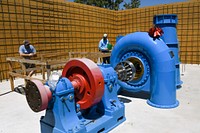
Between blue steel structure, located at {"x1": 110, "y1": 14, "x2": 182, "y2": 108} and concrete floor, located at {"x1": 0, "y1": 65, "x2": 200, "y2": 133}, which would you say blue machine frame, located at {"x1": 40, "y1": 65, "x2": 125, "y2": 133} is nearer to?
concrete floor, located at {"x1": 0, "y1": 65, "x2": 200, "y2": 133}

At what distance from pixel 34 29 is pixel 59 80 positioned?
477cm

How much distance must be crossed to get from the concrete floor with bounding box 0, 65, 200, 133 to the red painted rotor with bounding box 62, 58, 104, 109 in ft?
1.94

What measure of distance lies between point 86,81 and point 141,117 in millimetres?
1134

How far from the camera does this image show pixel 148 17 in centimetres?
834

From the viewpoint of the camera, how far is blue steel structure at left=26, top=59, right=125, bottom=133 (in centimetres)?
199

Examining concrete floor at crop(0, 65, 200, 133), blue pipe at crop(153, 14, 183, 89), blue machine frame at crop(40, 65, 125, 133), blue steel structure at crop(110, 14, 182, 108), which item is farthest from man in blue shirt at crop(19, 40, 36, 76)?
blue pipe at crop(153, 14, 183, 89)

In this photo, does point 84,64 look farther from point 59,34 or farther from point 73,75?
point 59,34

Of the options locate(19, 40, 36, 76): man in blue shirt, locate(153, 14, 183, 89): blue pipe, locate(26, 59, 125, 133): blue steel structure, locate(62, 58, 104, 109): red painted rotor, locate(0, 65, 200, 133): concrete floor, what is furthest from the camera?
locate(19, 40, 36, 76): man in blue shirt

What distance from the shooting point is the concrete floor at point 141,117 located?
8.13 feet

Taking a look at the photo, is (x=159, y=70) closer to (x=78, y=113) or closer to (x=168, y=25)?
(x=168, y=25)

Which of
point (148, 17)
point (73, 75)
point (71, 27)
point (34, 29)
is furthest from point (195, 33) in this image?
point (73, 75)

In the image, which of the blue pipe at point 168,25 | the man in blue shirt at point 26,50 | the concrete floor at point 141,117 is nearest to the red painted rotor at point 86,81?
the concrete floor at point 141,117

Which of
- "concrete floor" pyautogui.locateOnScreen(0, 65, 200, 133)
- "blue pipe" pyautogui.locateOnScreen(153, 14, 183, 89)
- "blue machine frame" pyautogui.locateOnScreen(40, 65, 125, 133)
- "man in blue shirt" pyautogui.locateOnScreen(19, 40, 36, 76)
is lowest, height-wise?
"concrete floor" pyautogui.locateOnScreen(0, 65, 200, 133)

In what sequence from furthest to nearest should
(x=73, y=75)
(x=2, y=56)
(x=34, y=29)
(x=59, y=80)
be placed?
(x=34, y=29) → (x=2, y=56) → (x=73, y=75) → (x=59, y=80)
